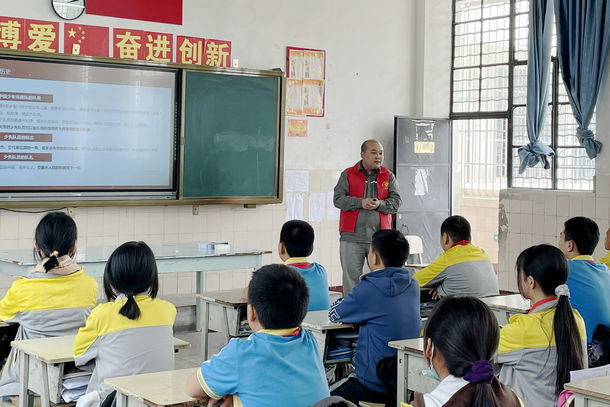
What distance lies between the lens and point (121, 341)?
3117 mm

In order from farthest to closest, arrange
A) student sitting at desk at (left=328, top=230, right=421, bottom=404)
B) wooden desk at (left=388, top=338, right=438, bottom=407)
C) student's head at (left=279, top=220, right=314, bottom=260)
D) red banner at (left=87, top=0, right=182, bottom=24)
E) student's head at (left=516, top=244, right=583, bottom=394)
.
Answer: red banner at (left=87, top=0, right=182, bottom=24), student's head at (left=279, top=220, right=314, bottom=260), student sitting at desk at (left=328, top=230, right=421, bottom=404), wooden desk at (left=388, top=338, right=438, bottom=407), student's head at (left=516, top=244, right=583, bottom=394)

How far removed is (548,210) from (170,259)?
4.14 meters

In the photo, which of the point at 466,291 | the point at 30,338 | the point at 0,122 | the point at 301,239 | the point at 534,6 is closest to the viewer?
the point at 30,338

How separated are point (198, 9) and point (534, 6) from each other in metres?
3.46

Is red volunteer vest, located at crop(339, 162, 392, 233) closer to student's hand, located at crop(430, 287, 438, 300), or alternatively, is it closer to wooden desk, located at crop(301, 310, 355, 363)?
student's hand, located at crop(430, 287, 438, 300)

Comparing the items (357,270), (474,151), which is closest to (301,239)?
(357,270)

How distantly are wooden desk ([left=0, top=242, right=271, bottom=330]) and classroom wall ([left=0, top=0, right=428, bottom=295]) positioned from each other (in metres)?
0.89

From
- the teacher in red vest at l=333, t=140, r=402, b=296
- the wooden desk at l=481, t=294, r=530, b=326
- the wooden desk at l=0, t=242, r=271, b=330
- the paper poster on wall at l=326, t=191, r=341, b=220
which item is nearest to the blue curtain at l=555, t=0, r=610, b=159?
the teacher in red vest at l=333, t=140, r=402, b=296

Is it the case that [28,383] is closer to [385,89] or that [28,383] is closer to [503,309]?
[503,309]

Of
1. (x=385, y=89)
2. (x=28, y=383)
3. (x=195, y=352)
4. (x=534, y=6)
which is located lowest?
(x=195, y=352)

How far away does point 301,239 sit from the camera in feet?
14.3

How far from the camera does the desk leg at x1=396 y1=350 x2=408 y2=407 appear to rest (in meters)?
3.45

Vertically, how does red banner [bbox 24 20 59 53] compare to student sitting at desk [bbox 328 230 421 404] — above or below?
above

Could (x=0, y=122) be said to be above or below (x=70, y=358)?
above
